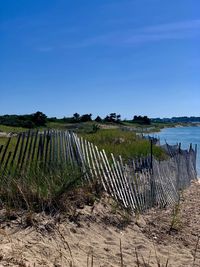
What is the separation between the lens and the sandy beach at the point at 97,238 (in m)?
5.86

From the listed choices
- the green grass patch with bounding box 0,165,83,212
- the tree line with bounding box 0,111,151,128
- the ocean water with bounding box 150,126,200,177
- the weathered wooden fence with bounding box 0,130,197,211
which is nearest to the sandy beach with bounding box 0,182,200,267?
the green grass patch with bounding box 0,165,83,212

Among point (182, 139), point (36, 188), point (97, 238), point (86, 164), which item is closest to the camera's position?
point (97, 238)

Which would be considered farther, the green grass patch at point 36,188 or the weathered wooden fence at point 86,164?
the weathered wooden fence at point 86,164

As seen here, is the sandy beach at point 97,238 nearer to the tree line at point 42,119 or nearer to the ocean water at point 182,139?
the ocean water at point 182,139

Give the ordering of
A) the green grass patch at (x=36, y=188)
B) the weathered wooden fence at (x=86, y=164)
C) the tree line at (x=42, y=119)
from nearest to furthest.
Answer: the green grass patch at (x=36, y=188) < the weathered wooden fence at (x=86, y=164) < the tree line at (x=42, y=119)

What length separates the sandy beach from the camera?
5859mm

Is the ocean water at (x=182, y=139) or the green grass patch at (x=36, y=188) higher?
the green grass patch at (x=36, y=188)

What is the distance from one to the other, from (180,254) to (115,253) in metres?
1.17

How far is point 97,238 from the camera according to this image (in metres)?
7.27

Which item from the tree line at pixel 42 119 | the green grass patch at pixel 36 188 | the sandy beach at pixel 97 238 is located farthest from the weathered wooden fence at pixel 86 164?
the tree line at pixel 42 119

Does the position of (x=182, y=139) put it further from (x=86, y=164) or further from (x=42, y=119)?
(x=86, y=164)

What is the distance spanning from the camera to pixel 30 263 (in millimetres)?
5348

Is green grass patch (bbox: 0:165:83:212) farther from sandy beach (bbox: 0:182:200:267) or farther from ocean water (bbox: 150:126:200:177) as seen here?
ocean water (bbox: 150:126:200:177)

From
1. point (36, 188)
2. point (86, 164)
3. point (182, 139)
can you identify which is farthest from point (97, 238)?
point (182, 139)
